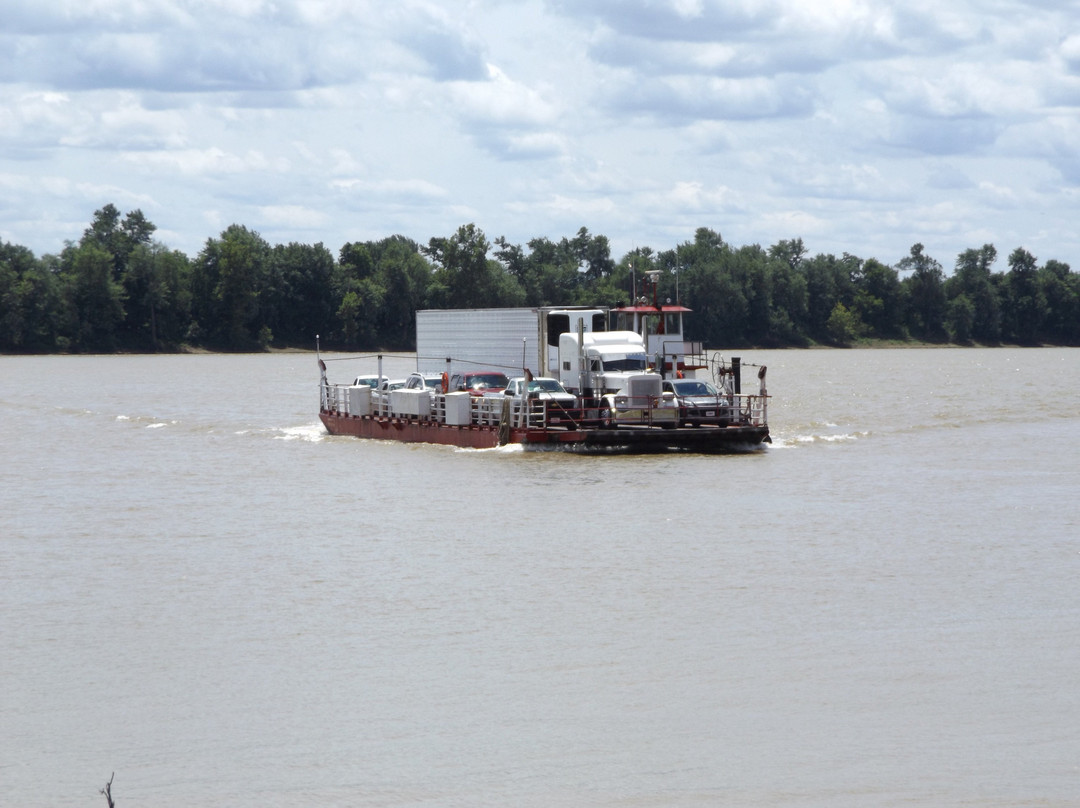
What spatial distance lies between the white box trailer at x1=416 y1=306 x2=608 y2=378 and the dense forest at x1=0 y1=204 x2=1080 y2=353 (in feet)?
249

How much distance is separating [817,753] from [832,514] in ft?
51.5

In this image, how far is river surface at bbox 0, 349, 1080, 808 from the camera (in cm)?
1228

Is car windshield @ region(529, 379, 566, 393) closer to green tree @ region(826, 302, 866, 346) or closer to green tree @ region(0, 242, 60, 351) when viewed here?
green tree @ region(0, 242, 60, 351)

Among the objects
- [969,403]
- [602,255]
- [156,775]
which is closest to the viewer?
[156,775]

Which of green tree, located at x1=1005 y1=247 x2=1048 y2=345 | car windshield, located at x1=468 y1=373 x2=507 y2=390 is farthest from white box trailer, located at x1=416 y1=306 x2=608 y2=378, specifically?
green tree, located at x1=1005 y1=247 x2=1048 y2=345

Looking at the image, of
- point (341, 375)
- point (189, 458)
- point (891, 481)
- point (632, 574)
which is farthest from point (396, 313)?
point (632, 574)

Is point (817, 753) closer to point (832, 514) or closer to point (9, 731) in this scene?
point (9, 731)

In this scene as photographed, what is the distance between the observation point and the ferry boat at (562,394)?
37.6 m

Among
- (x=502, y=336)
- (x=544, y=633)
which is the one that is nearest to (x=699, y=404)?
(x=502, y=336)

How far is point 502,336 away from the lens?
47.5 meters

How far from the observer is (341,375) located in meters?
115

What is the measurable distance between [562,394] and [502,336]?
30.2 ft

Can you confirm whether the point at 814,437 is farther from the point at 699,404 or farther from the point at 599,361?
the point at 699,404

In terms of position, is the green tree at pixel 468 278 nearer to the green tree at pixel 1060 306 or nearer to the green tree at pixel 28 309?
the green tree at pixel 28 309
